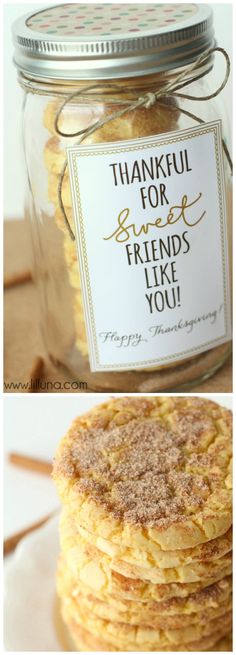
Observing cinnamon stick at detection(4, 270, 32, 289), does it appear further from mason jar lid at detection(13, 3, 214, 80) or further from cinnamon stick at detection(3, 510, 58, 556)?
mason jar lid at detection(13, 3, 214, 80)

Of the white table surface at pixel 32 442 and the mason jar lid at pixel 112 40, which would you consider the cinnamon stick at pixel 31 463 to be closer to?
the white table surface at pixel 32 442

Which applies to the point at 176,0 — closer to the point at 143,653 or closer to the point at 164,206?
the point at 164,206

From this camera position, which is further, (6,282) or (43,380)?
(6,282)

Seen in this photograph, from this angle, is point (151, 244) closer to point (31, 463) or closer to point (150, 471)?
point (150, 471)

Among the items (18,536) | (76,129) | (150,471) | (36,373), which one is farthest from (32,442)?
(76,129)

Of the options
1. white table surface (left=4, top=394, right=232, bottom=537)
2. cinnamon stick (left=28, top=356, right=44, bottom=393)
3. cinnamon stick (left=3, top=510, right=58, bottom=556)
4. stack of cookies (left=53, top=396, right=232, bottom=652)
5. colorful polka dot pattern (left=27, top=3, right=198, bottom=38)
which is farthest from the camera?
white table surface (left=4, top=394, right=232, bottom=537)

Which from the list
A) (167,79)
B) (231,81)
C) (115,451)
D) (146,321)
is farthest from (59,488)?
(231,81)

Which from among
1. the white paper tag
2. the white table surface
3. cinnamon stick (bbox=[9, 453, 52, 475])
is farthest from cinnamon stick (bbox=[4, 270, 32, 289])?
the white paper tag
